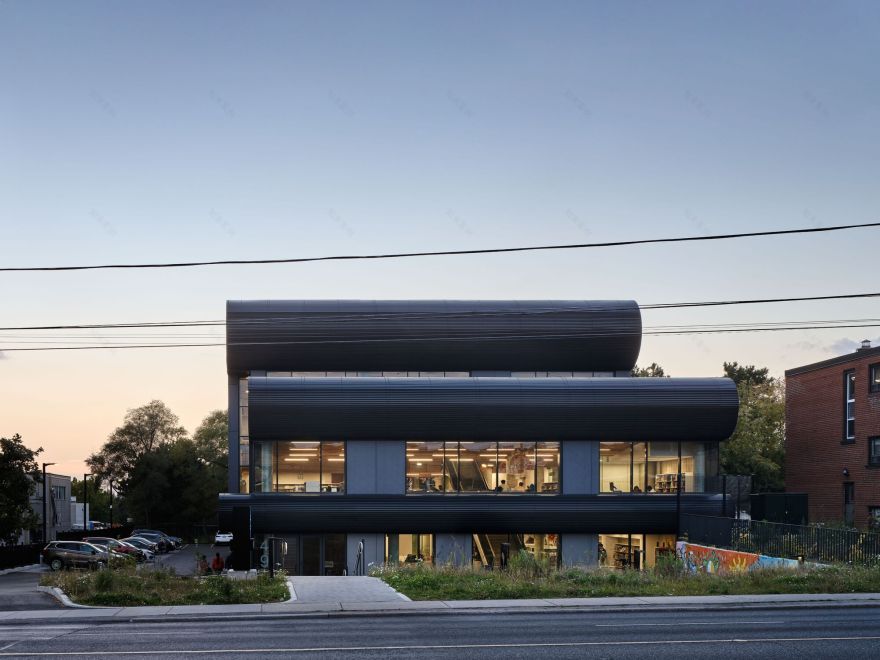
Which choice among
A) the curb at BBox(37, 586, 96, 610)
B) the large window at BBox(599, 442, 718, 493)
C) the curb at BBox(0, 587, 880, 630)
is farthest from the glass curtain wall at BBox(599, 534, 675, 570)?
the curb at BBox(37, 586, 96, 610)

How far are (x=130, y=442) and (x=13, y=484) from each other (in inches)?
3128

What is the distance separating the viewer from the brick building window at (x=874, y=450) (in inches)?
1964

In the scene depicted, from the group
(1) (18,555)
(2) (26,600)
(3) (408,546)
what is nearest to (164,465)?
(1) (18,555)

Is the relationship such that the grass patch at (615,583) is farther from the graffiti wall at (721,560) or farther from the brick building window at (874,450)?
the brick building window at (874,450)

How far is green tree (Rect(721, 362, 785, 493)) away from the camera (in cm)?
8862

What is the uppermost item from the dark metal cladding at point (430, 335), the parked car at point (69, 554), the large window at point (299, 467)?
the dark metal cladding at point (430, 335)

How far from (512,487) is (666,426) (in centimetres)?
885

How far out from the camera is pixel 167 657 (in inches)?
671

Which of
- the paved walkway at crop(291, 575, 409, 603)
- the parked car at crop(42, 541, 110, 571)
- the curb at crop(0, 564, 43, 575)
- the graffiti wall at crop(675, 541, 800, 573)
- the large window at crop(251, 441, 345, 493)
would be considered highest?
the large window at crop(251, 441, 345, 493)

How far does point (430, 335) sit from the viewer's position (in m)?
55.2

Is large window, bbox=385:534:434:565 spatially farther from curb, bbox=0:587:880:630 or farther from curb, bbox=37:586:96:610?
curb, bbox=0:587:880:630

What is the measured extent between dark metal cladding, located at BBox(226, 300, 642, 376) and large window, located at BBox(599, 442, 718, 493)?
6104 mm

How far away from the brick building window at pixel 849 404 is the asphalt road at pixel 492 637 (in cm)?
3093

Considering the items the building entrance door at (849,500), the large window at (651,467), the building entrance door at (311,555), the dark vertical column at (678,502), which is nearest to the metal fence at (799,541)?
the dark vertical column at (678,502)
